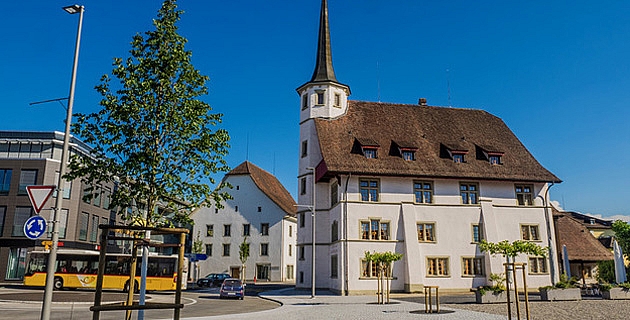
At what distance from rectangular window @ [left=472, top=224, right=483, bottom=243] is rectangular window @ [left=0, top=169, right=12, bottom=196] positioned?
43.2 meters

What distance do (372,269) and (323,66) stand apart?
60.8 ft

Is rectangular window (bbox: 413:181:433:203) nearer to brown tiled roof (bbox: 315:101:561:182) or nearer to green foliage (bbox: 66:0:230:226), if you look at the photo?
brown tiled roof (bbox: 315:101:561:182)

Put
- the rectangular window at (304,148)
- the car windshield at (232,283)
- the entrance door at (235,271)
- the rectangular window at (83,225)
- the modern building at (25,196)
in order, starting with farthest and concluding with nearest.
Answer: the entrance door at (235,271), the rectangular window at (83,225), the modern building at (25,196), the rectangular window at (304,148), the car windshield at (232,283)

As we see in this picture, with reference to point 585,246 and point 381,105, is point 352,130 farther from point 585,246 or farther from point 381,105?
point 585,246

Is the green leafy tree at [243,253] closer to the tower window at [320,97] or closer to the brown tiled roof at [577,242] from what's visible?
the tower window at [320,97]

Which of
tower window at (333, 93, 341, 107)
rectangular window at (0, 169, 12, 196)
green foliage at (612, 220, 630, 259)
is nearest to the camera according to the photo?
tower window at (333, 93, 341, 107)

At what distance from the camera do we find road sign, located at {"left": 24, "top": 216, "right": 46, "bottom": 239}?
1094cm

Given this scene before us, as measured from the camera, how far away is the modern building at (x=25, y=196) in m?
45.6

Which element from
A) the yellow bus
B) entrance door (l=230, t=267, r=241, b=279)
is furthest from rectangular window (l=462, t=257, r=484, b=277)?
entrance door (l=230, t=267, r=241, b=279)

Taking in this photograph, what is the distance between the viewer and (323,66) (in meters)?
43.0

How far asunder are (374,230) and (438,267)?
218 inches

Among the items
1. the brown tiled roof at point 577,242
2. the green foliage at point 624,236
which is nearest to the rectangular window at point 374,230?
the brown tiled roof at point 577,242

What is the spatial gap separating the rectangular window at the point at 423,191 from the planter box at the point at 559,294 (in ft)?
39.0

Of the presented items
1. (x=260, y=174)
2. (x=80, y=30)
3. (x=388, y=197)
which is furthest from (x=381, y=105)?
(x=80, y=30)
